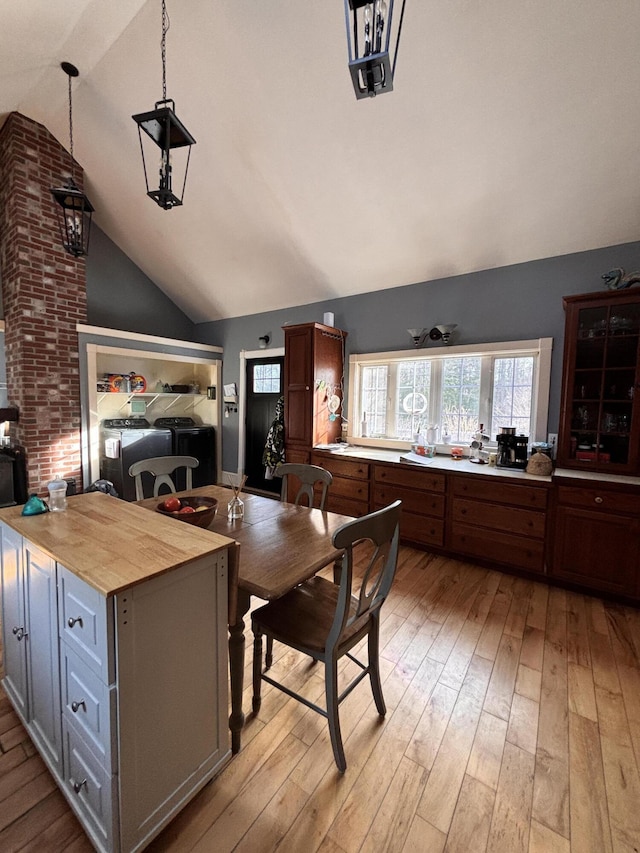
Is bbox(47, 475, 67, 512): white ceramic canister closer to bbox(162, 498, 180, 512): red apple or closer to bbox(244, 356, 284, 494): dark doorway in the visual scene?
bbox(162, 498, 180, 512): red apple

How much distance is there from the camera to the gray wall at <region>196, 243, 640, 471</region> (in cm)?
295

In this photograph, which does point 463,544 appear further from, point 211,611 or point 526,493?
point 211,611

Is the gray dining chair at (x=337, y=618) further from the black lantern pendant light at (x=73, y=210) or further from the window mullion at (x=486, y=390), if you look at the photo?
the black lantern pendant light at (x=73, y=210)

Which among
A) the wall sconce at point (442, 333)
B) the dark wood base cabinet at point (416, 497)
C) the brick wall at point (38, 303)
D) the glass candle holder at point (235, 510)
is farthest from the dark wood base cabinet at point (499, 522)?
the brick wall at point (38, 303)

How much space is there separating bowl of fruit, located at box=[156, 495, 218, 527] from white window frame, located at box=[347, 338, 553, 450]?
8.38ft

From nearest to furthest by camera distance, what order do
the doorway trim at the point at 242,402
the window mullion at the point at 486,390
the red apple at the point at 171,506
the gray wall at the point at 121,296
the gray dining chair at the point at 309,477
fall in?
the red apple at the point at 171,506, the gray dining chair at the point at 309,477, the window mullion at the point at 486,390, the gray wall at the point at 121,296, the doorway trim at the point at 242,402

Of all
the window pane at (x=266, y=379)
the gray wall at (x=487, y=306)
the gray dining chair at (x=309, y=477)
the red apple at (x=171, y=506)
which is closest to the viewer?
the red apple at (x=171, y=506)

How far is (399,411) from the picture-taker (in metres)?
4.00

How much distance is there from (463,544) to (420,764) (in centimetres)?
185

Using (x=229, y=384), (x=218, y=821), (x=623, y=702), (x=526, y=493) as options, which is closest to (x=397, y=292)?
(x=526, y=493)

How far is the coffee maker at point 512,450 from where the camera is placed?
3.01 metres

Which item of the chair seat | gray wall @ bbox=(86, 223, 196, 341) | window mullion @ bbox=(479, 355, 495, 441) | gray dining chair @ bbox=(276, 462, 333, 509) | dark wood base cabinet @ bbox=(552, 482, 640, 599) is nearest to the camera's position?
the chair seat

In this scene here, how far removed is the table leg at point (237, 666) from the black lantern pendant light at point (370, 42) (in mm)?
1767

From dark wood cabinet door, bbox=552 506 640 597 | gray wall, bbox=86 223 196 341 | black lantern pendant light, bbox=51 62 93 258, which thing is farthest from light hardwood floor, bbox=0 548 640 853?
gray wall, bbox=86 223 196 341
